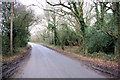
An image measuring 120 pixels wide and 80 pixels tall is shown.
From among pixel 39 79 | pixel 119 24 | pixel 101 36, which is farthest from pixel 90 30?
pixel 39 79

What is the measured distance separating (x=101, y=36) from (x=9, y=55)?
12.3m

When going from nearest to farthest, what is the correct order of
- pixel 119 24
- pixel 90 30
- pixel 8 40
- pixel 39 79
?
pixel 39 79 → pixel 119 24 → pixel 8 40 → pixel 90 30

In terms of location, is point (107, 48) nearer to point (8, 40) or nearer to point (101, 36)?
point (101, 36)

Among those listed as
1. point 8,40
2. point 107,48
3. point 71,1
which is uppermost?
point 71,1

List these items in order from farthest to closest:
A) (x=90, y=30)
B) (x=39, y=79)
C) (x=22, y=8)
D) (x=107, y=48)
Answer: (x=22, y=8)
(x=90, y=30)
(x=107, y=48)
(x=39, y=79)

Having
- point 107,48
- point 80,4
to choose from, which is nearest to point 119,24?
point 107,48

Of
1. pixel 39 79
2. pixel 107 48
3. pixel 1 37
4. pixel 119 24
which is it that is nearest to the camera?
pixel 39 79

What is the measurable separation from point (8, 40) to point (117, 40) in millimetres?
13092

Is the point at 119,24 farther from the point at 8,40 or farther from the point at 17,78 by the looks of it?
the point at 8,40

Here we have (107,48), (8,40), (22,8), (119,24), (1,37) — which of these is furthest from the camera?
(22,8)

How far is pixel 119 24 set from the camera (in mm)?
8422

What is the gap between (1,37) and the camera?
9.74 metres

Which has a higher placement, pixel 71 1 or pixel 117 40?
pixel 71 1

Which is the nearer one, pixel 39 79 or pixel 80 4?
pixel 39 79
